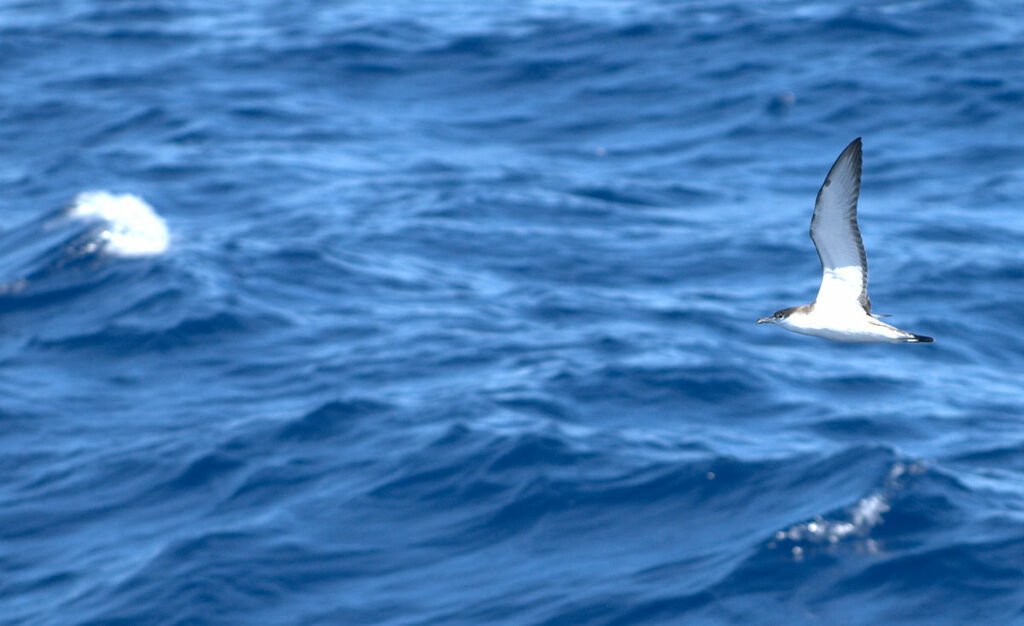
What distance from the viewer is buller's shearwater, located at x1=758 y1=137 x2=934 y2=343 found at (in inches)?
424

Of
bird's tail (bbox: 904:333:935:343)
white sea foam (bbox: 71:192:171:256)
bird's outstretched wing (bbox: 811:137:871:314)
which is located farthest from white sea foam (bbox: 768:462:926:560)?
white sea foam (bbox: 71:192:171:256)

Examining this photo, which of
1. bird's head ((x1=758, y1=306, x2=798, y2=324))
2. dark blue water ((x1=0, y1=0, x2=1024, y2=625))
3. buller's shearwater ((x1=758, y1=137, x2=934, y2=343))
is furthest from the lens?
dark blue water ((x1=0, y1=0, x2=1024, y2=625))

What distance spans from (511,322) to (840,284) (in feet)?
35.9

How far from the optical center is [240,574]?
1688 centimetres

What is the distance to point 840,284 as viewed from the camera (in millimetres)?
11539

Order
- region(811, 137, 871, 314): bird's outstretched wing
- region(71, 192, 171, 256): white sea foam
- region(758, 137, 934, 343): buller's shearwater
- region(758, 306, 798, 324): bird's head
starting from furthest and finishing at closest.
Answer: region(71, 192, 171, 256): white sea foam, region(758, 306, 798, 324): bird's head, region(758, 137, 934, 343): buller's shearwater, region(811, 137, 871, 314): bird's outstretched wing

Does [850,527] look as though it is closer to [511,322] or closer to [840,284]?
[840,284]

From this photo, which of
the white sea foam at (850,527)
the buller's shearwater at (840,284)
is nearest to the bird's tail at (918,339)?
the buller's shearwater at (840,284)

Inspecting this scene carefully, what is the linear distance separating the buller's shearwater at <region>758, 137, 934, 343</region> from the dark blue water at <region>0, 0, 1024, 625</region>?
201 inches

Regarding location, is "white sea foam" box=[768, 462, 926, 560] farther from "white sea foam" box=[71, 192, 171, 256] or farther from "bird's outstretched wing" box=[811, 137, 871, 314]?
"white sea foam" box=[71, 192, 171, 256]

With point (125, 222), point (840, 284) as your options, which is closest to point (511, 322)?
point (125, 222)

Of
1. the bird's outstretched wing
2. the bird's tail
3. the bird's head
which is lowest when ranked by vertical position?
the bird's tail

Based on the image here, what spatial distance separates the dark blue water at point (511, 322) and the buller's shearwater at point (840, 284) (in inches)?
201

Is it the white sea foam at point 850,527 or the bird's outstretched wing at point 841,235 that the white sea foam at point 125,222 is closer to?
the white sea foam at point 850,527
